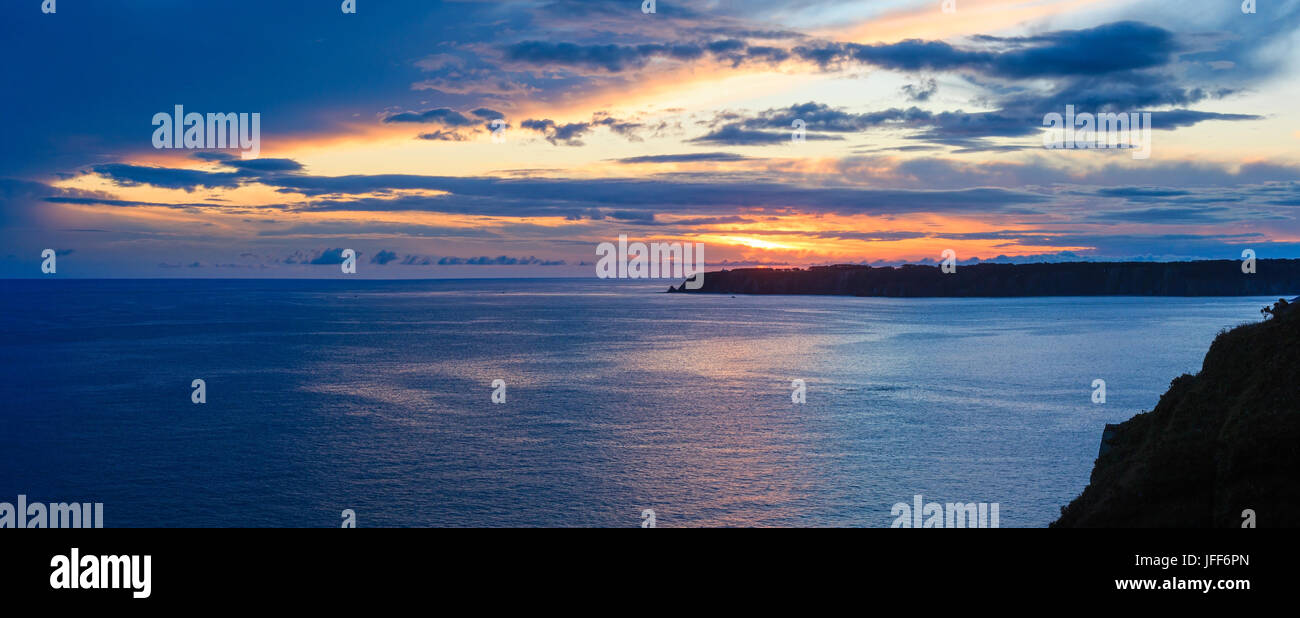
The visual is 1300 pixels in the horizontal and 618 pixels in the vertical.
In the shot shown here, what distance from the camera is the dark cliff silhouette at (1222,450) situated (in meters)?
19.5

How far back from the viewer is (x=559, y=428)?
177 feet

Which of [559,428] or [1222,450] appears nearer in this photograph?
[1222,450]

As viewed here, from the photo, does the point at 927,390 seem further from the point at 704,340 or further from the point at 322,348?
the point at 322,348

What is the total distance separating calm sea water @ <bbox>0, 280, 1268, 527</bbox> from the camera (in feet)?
124

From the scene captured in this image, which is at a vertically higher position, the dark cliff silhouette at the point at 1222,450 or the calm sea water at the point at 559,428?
the dark cliff silhouette at the point at 1222,450

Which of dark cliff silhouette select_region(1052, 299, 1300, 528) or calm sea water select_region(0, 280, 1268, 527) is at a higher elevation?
dark cliff silhouette select_region(1052, 299, 1300, 528)

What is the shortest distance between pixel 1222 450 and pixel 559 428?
39138 mm

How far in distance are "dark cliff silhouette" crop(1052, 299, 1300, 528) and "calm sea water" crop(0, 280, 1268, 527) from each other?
38.9 feet

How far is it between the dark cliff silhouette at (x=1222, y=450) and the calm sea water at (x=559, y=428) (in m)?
11.8

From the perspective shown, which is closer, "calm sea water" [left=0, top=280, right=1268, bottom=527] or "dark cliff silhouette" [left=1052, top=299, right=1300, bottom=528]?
"dark cliff silhouette" [left=1052, top=299, right=1300, bottom=528]

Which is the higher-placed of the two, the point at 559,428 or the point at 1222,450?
the point at 1222,450

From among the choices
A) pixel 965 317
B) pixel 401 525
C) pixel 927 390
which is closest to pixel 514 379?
pixel 927 390
